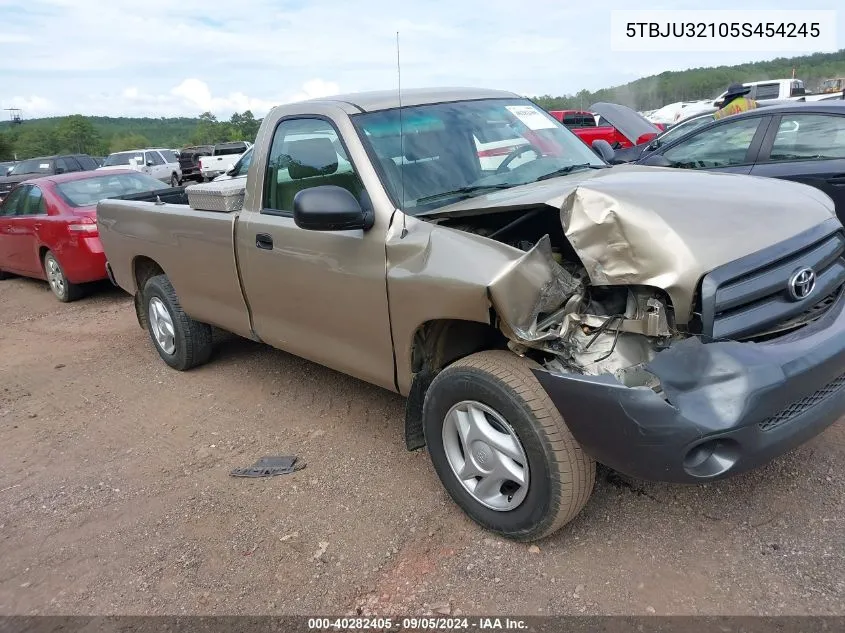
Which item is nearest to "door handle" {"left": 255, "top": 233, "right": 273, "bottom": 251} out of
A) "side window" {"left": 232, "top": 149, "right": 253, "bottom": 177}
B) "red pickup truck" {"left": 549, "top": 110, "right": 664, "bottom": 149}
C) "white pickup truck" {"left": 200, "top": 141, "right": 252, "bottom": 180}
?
"side window" {"left": 232, "top": 149, "right": 253, "bottom": 177}

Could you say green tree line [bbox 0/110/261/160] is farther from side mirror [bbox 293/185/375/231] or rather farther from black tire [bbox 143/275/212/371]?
side mirror [bbox 293/185/375/231]

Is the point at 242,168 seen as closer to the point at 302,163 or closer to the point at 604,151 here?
the point at 302,163

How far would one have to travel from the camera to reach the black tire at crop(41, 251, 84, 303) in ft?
26.9

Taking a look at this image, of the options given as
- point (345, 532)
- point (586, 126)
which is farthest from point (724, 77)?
point (345, 532)

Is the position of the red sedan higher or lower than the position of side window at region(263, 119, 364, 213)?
lower

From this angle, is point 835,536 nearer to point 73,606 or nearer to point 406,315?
point 406,315

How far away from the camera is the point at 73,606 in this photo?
2824 mm

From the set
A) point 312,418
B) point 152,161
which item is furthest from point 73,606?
point 152,161

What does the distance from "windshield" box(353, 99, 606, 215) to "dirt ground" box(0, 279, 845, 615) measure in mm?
1497

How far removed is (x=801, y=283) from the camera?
257cm

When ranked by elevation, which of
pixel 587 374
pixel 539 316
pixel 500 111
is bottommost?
pixel 587 374

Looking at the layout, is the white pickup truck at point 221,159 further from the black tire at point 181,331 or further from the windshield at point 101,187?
the black tire at point 181,331

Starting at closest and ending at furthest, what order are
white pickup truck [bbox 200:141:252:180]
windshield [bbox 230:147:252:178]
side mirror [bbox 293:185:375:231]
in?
side mirror [bbox 293:185:375:231]
windshield [bbox 230:147:252:178]
white pickup truck [bbox 200:141:252:180]

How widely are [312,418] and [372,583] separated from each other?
1.71m
